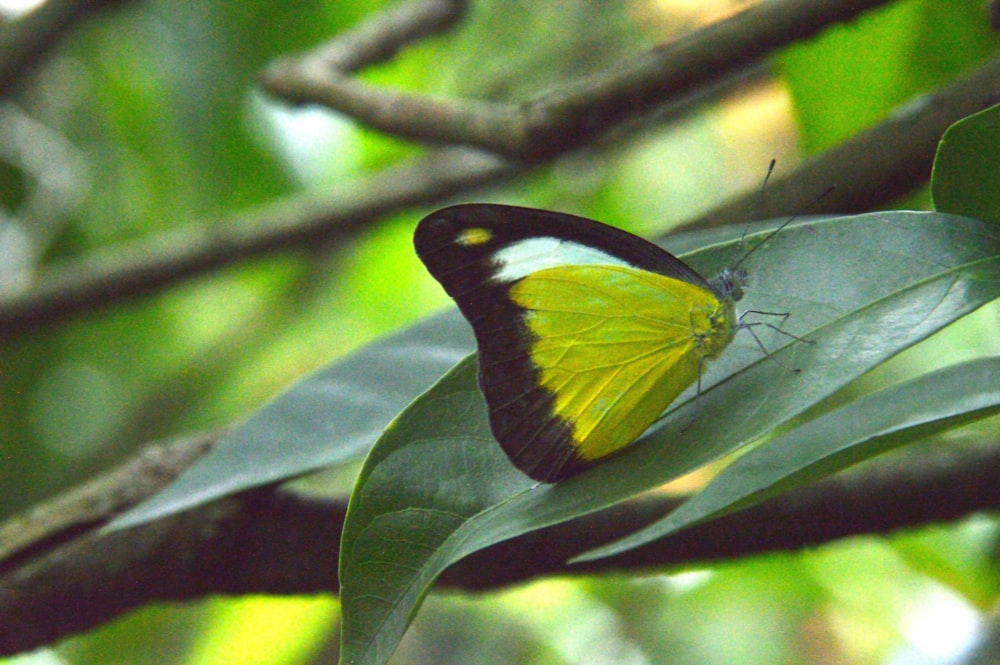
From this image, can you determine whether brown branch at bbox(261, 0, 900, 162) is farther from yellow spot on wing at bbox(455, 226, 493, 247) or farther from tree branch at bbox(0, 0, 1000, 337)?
yellow spot on wing at bbox(455, 226, 493, 247)

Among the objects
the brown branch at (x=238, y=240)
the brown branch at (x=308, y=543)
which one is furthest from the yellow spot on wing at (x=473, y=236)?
the brown branch at (x=238, y=240)

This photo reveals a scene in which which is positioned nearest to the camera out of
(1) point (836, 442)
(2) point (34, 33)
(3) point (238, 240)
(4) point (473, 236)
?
(1) point (836, 442)

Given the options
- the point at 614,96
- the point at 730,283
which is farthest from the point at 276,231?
the point at 730,283

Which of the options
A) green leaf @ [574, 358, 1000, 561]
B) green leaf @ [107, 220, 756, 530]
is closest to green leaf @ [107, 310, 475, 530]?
green leaf @ [107, 220, 756, 530]

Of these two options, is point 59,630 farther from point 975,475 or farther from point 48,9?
point 48,9

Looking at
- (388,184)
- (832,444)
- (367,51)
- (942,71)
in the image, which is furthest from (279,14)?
(832,444)

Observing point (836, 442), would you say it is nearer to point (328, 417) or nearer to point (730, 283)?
point (730, 283)
